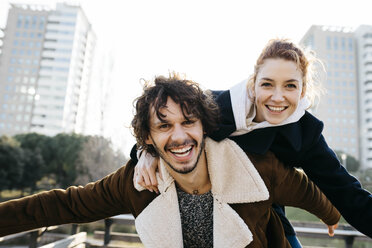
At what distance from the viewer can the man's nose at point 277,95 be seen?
1.69 m

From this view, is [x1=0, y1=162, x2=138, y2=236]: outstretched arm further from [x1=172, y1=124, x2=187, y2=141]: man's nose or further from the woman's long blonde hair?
the woman's long blonde hair

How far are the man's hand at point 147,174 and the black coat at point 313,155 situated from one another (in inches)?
17.7

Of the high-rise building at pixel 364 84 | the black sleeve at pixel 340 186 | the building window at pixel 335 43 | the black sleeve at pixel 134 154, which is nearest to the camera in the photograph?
the black sleeve at pixel 340 186

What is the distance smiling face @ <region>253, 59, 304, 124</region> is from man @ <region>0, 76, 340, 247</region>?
0.89 ft

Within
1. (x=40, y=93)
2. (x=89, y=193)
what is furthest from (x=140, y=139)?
(x=40, y=93)

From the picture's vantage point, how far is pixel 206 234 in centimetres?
184

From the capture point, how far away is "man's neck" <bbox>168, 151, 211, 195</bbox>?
1.87 metres

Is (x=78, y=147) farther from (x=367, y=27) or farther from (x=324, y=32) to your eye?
(x=367, y=27)

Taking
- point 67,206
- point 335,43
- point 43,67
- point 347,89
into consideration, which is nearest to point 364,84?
point 347,89

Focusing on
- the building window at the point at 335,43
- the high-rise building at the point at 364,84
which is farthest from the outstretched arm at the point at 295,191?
the building window at the point at 335,43

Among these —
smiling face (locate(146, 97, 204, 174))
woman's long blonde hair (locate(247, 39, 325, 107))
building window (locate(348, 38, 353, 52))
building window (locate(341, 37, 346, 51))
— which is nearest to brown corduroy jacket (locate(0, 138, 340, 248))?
smiling face (locate(146, 97, 204, 174))

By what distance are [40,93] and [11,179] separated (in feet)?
144

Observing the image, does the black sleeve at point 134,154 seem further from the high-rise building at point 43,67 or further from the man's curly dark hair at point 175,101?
the high-rise building at point 43,67

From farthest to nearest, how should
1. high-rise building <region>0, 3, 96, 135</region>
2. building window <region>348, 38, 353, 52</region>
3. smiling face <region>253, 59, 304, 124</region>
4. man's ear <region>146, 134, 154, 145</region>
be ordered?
building window <region>348, 38, 353, 52</region>
high-rise building <region>0, 3, 96, 135</region>
man's ear <region>146, 134, 154, 145</region>
smiling face <region>253, 59, 304, 124</region>
